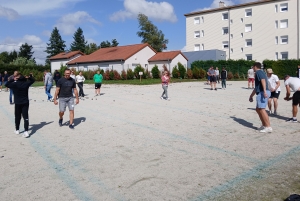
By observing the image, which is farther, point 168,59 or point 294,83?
point 168,59

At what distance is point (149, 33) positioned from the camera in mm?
74125

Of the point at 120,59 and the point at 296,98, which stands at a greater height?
the point at 120,59

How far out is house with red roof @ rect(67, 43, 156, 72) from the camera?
1788 inches

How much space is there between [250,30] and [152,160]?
172 ft

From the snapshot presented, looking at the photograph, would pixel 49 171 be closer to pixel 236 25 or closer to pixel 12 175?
pixel 12 175

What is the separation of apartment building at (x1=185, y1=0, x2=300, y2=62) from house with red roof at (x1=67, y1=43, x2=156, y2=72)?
15.0 metres

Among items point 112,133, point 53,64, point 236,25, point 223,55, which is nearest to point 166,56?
point 223,55

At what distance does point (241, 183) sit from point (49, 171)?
3207 millimetres

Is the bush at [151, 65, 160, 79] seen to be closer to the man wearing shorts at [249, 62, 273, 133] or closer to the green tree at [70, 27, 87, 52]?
the man wearing shorts at [249, 62, 273, 133]

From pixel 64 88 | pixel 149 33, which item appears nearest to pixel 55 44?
pixel 149 33

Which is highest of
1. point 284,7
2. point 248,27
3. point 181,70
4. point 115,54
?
point 284,7

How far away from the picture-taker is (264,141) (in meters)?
6.99

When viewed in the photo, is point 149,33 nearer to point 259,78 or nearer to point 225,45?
point 225,45

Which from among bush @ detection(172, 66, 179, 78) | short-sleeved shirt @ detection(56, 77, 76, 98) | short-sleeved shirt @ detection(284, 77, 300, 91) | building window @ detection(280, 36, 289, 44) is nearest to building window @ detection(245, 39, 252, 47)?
building window @ detection(280, 36, 289, 44)
